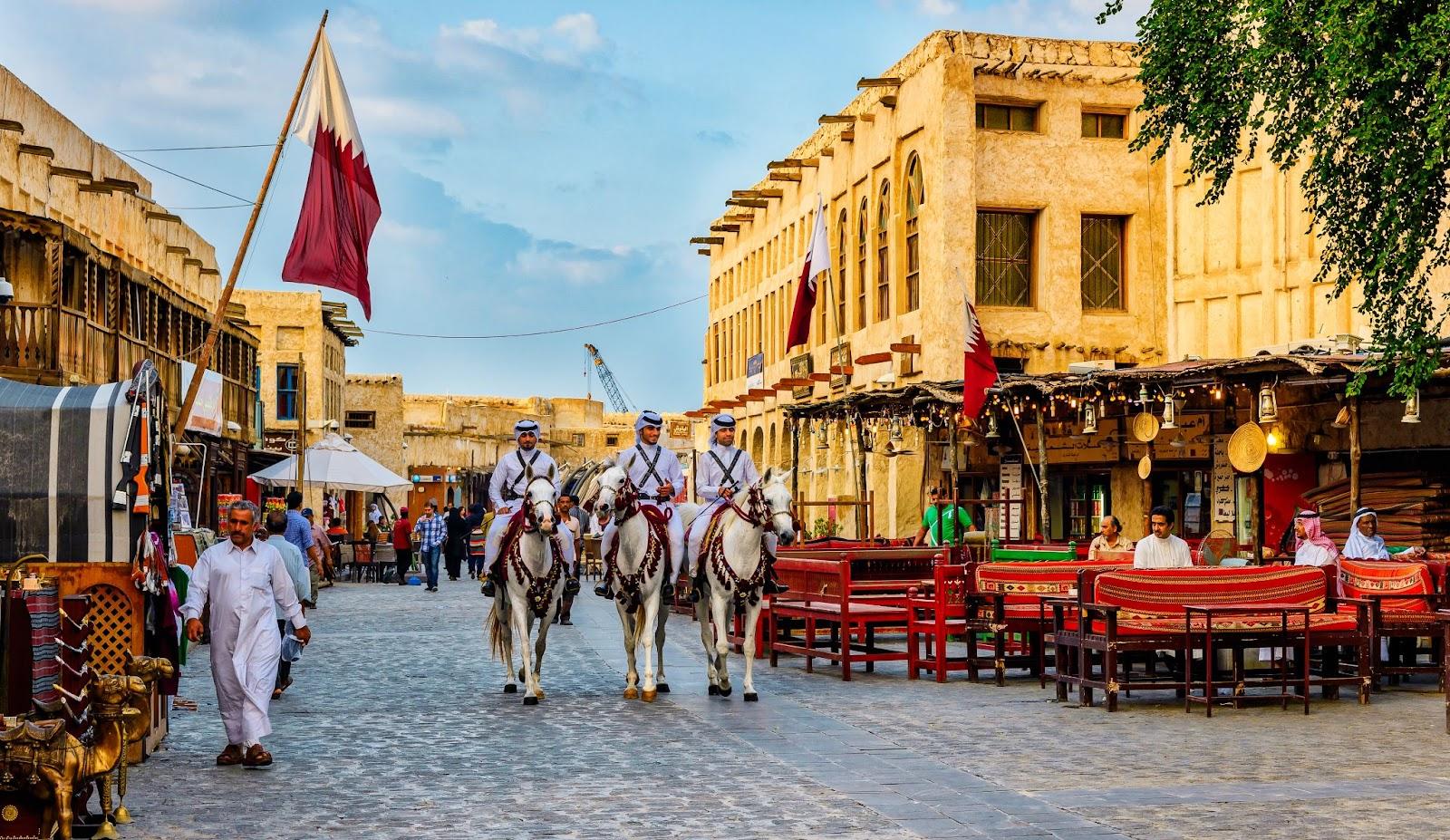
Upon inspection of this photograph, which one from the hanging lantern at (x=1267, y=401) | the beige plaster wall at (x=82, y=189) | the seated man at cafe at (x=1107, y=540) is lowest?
the seated man at cafe at (x=1107, y=540)

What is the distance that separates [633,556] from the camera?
15516 millimetres

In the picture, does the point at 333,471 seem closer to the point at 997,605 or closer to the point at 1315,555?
the point at 997,605

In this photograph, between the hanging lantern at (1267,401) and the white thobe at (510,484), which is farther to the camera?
the hanging lantern at (1267,401)

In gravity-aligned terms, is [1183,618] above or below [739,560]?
below

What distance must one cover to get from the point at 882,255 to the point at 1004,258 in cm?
440

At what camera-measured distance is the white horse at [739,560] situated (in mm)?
15352

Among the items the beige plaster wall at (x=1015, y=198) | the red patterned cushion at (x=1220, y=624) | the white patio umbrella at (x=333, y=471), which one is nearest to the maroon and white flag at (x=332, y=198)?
the red patterned cushion at (x=1220, y=624)

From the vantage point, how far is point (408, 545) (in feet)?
136

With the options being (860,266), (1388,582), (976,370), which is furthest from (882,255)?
(1388,582)

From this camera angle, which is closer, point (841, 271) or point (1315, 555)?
point (1315, 555)

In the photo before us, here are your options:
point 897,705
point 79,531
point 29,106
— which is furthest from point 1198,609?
point 29,106

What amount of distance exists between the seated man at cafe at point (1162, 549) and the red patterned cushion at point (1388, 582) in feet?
5.47

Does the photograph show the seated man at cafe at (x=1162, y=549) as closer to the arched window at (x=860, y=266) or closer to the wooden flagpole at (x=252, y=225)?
the wooden flagpole at (x=252, y=225)

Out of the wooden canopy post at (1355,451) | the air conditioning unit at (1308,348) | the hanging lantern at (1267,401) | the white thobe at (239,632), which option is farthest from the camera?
the air conditioning unit at (1308,348)
